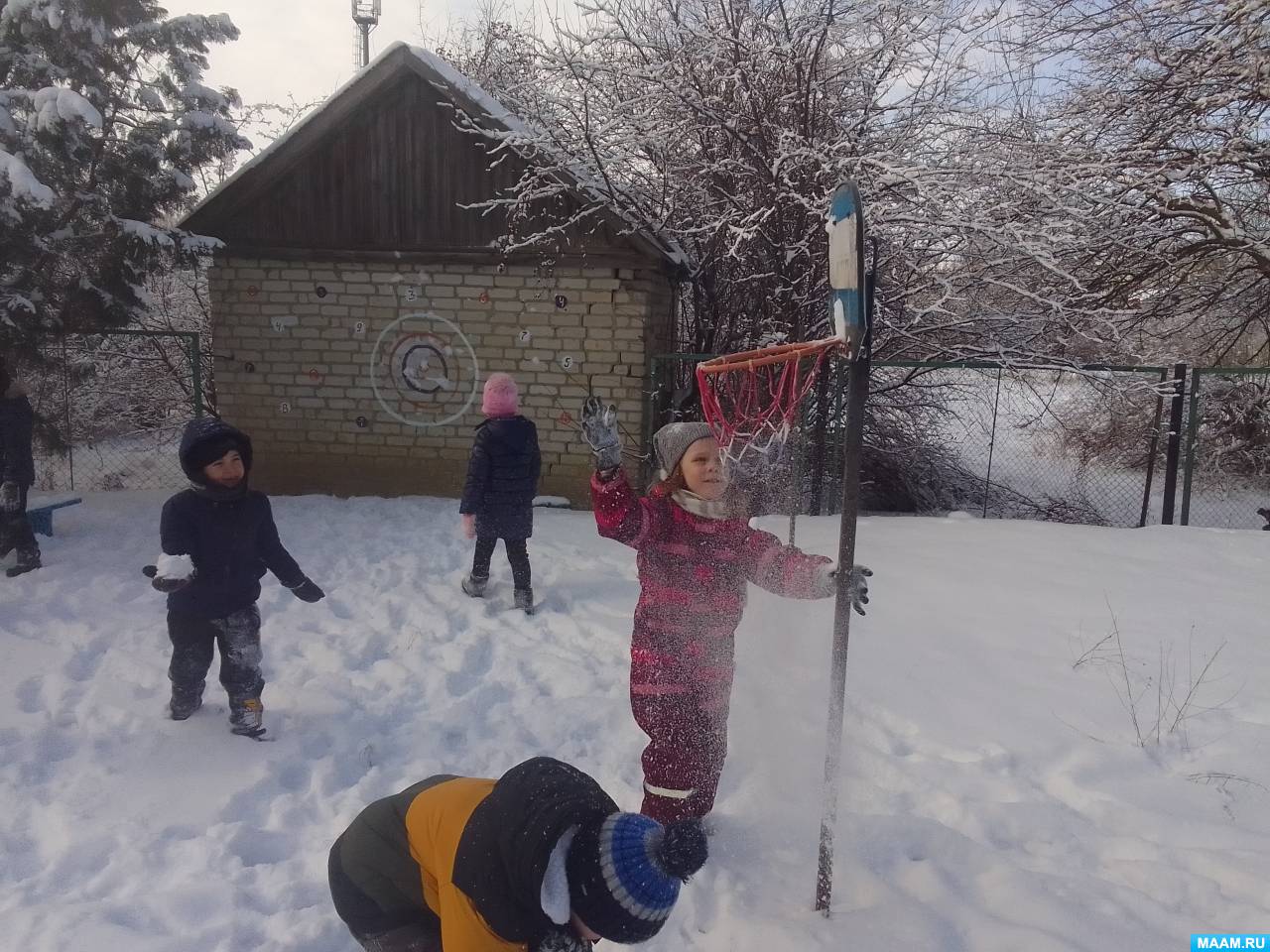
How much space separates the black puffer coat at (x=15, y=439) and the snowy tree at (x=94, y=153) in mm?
1397

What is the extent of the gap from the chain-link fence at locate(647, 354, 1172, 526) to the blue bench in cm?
534

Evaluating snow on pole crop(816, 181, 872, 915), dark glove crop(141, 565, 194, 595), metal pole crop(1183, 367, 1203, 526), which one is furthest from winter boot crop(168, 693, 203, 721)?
metal pole crop(1183, 367, 1203, 526)

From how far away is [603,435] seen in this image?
2.50 meters

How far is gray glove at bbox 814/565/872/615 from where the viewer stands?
219 centimetres

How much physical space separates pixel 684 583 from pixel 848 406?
80 cm

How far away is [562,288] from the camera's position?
7.95 metres

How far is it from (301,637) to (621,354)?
4.56 m

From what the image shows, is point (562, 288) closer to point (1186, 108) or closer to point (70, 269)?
point (70, 269)

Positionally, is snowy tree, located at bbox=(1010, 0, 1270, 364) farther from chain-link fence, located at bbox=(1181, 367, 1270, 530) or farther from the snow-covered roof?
the snow-covered roof

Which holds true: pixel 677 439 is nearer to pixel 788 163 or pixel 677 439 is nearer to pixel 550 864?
pixel 550 864

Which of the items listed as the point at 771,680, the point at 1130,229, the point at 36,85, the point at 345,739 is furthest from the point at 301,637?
the point at 1130,229

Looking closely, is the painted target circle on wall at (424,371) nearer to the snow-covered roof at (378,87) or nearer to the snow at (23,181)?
the snow-covered roof at (378,87)

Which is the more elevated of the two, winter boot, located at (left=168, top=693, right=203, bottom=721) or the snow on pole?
the snow on pole

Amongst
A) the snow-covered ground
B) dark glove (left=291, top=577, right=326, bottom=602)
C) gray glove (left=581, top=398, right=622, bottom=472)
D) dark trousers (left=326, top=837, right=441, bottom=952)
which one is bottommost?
the snow-covered ground
